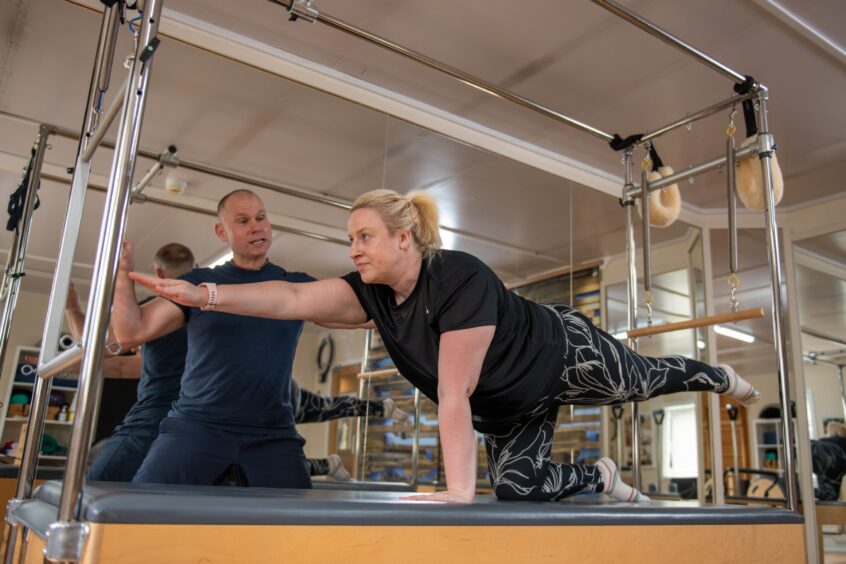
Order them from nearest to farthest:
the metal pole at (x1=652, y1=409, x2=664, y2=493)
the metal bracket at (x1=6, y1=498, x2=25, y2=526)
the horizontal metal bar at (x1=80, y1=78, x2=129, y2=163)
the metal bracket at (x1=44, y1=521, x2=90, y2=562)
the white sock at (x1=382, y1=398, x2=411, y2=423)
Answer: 1. the metal bracket at (x1=44, y1=521, x2=90, y2=562)
2. the horizontal metal bar at (x1=80, y1=78, x2=129, y2=163)
3. the metal bracket at (x1=6, y1=498, x2=25, y2=526)
4. the white sock at (x1=382, y1=398, x2=411, y2=423)
5. the metal pole at (x1=652, y1=409, x2=664, y2=493)

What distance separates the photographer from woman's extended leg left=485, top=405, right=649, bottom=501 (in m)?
1.95

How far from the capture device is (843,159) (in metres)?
4.78

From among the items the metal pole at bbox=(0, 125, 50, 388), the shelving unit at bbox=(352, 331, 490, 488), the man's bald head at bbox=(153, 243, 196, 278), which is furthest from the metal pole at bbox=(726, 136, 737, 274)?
the metal pole at bbox=(0, 125, 50, 388)

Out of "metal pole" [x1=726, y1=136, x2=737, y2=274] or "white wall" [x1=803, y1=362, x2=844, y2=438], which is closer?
"metal pole" [x1=726, y1=136, x2=737, y2=274]

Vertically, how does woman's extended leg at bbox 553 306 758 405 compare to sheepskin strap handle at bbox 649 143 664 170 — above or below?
below

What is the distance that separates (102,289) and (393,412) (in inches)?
112

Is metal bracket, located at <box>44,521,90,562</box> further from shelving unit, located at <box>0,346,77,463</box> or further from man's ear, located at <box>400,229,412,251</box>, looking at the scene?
shelving unit, located at <box>0,346,77,463</box>

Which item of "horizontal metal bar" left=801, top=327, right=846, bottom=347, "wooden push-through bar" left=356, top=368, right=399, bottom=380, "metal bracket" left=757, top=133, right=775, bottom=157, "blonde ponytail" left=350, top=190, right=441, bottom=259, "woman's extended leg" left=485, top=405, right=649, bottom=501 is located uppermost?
"metal bracket" left=757, top=133, right=775, bottom=157

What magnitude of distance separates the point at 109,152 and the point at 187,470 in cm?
219

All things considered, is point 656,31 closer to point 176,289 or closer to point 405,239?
point 405,239

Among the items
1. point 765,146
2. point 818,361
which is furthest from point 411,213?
point 818,361

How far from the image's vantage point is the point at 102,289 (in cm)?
118

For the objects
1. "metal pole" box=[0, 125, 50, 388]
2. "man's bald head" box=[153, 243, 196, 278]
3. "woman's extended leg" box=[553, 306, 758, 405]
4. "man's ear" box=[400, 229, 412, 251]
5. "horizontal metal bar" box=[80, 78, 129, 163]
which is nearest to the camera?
"horizontal metal bar" box=[80, 78, 129, 163]

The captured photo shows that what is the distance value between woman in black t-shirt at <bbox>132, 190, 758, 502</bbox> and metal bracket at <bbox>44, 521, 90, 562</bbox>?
1.96 feet
